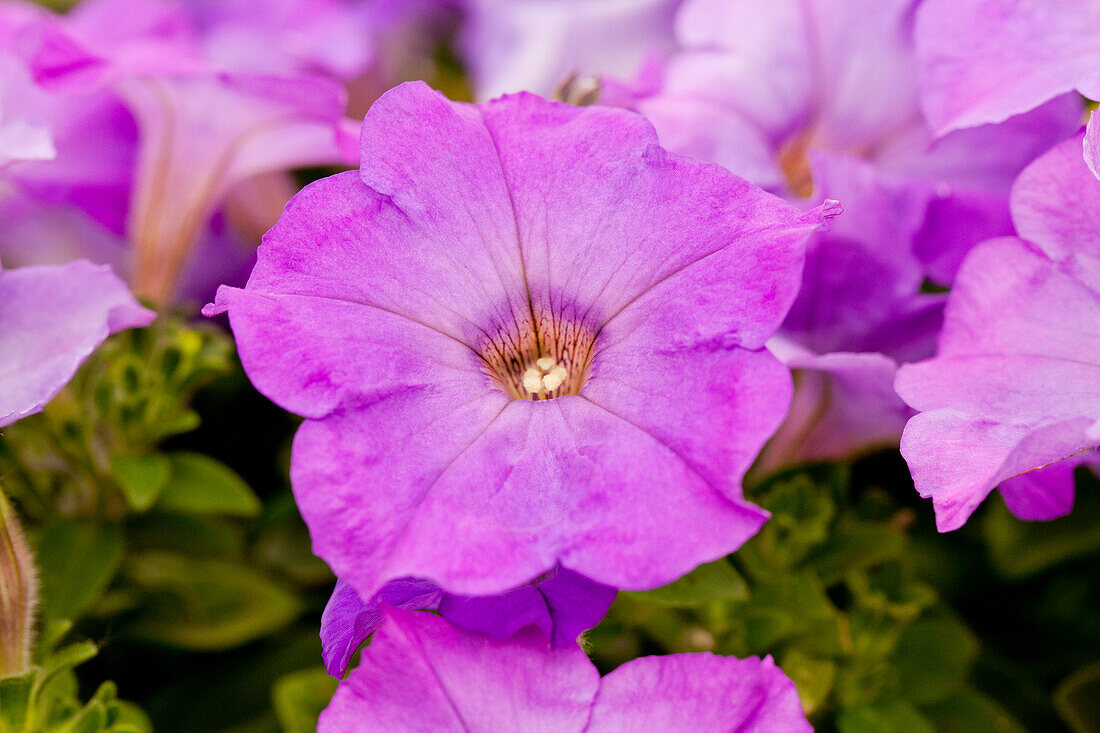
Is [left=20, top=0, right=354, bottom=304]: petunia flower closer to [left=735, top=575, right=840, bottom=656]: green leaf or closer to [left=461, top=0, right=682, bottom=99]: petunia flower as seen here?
[left=461, top=0, right=682, bottom=99]: petunia flower

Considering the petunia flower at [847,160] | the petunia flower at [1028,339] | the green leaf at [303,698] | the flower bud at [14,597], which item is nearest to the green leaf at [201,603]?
the green leaf at [303,698]

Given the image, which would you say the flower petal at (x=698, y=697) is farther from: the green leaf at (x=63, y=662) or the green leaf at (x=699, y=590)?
the green leaf at (x=63, y=662)

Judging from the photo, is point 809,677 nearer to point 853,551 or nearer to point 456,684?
point 853,551

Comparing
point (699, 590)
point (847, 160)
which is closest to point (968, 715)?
point (699, 590)

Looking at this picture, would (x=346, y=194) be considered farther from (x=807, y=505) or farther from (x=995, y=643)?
(x=995, y=643)

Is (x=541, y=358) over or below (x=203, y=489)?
over

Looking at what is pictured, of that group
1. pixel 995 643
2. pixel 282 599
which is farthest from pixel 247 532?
pixel 995 643
